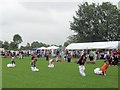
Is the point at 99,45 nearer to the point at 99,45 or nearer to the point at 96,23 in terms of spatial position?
the point at 99,45

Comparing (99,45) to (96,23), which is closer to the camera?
(99,45)

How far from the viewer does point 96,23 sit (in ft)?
270

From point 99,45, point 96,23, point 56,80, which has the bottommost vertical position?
point 56,80

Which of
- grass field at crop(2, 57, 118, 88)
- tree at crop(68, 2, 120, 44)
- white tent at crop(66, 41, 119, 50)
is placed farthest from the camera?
tree at crop(68, 2, 120, 44)

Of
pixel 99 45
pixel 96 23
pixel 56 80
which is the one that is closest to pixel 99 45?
pixel 99 45

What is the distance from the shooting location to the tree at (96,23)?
8062 cm

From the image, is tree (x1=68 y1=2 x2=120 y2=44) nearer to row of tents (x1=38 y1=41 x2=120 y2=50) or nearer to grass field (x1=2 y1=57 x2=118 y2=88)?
row of tents (x1=38 y1=41 x2=120 y2=50)

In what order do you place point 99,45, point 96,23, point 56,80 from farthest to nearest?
point 96,23
point 99,45
point 56,80

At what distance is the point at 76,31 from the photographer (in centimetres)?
8544

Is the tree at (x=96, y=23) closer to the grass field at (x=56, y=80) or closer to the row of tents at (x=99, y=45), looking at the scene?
the row of tents at (x=99, y=45)

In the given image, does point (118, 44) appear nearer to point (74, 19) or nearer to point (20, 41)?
point (74, 19)

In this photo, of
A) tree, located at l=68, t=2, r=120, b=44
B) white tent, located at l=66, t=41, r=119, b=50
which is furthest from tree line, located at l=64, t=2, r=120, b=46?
white tent, located at l=66, t=41, r=119, b=50

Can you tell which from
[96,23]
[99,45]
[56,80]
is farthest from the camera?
[96,23]

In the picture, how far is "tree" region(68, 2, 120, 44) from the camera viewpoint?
80625 mm
